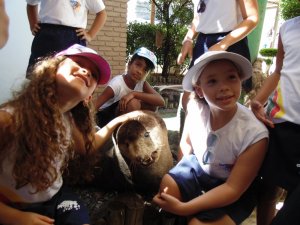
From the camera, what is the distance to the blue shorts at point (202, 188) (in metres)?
1.82

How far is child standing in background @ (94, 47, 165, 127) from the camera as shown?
9.72 feet

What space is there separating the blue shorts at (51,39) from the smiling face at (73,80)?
0.95m

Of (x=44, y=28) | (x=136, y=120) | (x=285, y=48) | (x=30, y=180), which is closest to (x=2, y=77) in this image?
(x=44, y=28)

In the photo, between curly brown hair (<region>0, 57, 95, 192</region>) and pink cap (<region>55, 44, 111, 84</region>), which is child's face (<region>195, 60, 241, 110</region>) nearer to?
pink cap (<region>55, 44, 111, 84</region>)

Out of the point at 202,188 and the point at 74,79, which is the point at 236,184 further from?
the point at 74,79

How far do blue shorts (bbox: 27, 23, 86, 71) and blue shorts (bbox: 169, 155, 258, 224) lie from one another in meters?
1.44

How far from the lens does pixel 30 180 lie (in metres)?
1.62

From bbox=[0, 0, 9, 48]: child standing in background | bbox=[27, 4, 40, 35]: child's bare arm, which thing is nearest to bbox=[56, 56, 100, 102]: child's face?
bbox=[0, 0, 9, 48]: child standing in background

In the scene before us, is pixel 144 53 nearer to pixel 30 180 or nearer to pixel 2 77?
pixel 30 180

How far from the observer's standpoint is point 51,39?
2.75m

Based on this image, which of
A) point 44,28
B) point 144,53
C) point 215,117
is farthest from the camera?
point 144,53

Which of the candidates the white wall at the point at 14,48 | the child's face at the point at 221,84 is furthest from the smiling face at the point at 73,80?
the white wall at the point at 14,48

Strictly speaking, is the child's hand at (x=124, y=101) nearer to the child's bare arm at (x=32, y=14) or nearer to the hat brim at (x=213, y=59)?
the hat brim at (x=213, y=59)

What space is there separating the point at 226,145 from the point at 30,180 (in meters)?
1.05
